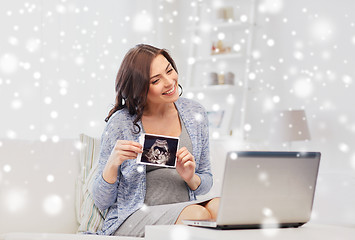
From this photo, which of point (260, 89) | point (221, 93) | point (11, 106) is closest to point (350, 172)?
point (260, 89)

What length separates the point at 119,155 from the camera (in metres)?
→ 1.51

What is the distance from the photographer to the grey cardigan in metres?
1.63

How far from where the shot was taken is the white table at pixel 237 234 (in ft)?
3.27

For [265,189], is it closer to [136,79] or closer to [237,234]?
[237,234]

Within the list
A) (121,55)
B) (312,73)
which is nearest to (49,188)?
(121,55)

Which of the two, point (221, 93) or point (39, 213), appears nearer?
point (39, 213)

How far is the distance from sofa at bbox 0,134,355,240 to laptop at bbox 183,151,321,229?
20.4 inches

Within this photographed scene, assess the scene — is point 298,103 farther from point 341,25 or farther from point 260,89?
point 341,25

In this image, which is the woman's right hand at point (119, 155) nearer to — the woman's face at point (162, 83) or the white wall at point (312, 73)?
the woman's face at point (162, 83)

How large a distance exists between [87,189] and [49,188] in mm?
131

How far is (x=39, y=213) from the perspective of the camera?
1671mm

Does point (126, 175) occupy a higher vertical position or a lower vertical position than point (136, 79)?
lower

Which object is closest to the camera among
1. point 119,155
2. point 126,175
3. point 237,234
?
point 237,234

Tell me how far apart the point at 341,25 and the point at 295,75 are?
433 mm
